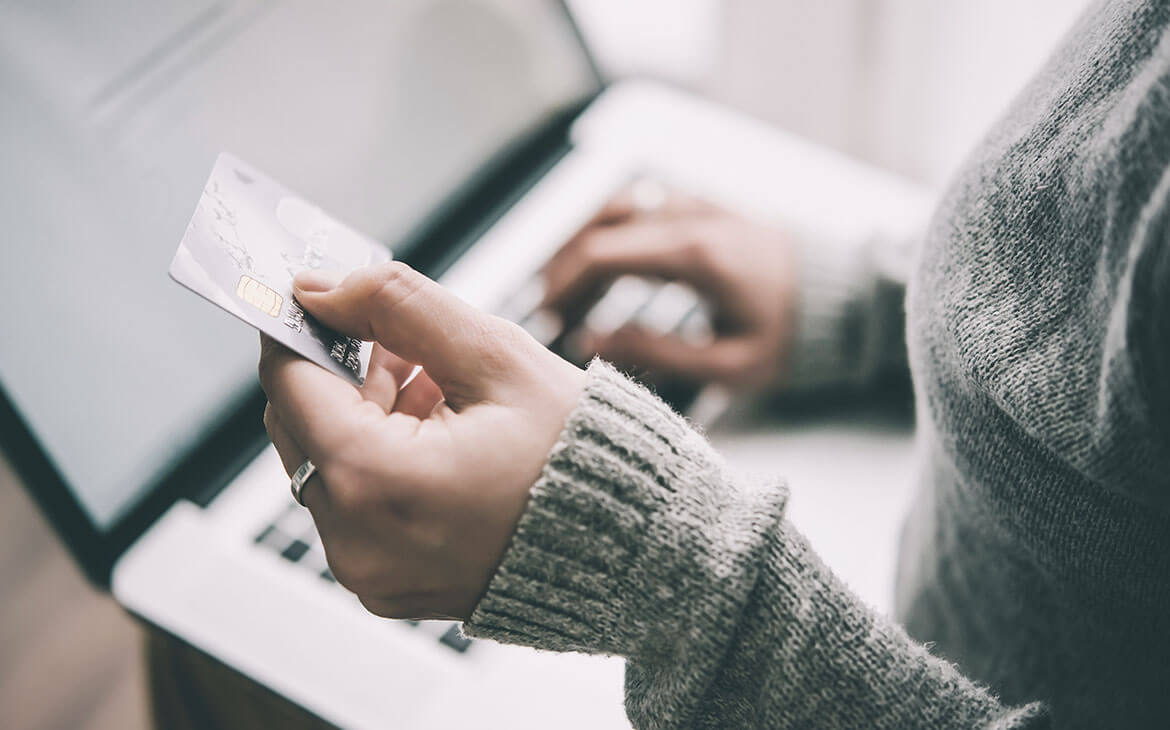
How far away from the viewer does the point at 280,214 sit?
0.41m

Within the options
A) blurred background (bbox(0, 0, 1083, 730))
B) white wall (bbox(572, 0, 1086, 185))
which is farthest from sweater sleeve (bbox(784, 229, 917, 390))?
white wall (bbox(572, 0, 1086, 185))

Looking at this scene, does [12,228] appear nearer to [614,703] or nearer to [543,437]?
[543,437]

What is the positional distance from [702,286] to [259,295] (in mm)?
423

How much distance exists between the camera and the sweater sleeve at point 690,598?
35cm

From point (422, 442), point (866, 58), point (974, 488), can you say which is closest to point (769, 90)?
point (866, 58)

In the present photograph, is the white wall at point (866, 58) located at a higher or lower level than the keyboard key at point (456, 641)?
higher

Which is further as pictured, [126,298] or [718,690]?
[126,298]

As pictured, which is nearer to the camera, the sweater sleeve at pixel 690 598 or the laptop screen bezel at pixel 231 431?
the sweater sleeve at pixel 690 598

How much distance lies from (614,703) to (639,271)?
34cm

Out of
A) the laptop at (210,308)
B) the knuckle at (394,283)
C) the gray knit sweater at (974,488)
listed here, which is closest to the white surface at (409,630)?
the laptop at (210,308)

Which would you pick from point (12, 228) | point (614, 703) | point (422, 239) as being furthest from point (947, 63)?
point (12, 228)

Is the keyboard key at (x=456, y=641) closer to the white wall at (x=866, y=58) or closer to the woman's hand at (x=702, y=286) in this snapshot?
the woman's hand at (x=702, y=286)

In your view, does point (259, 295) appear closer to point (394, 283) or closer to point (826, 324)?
point (394, 283)

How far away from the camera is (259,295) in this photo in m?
0.36
